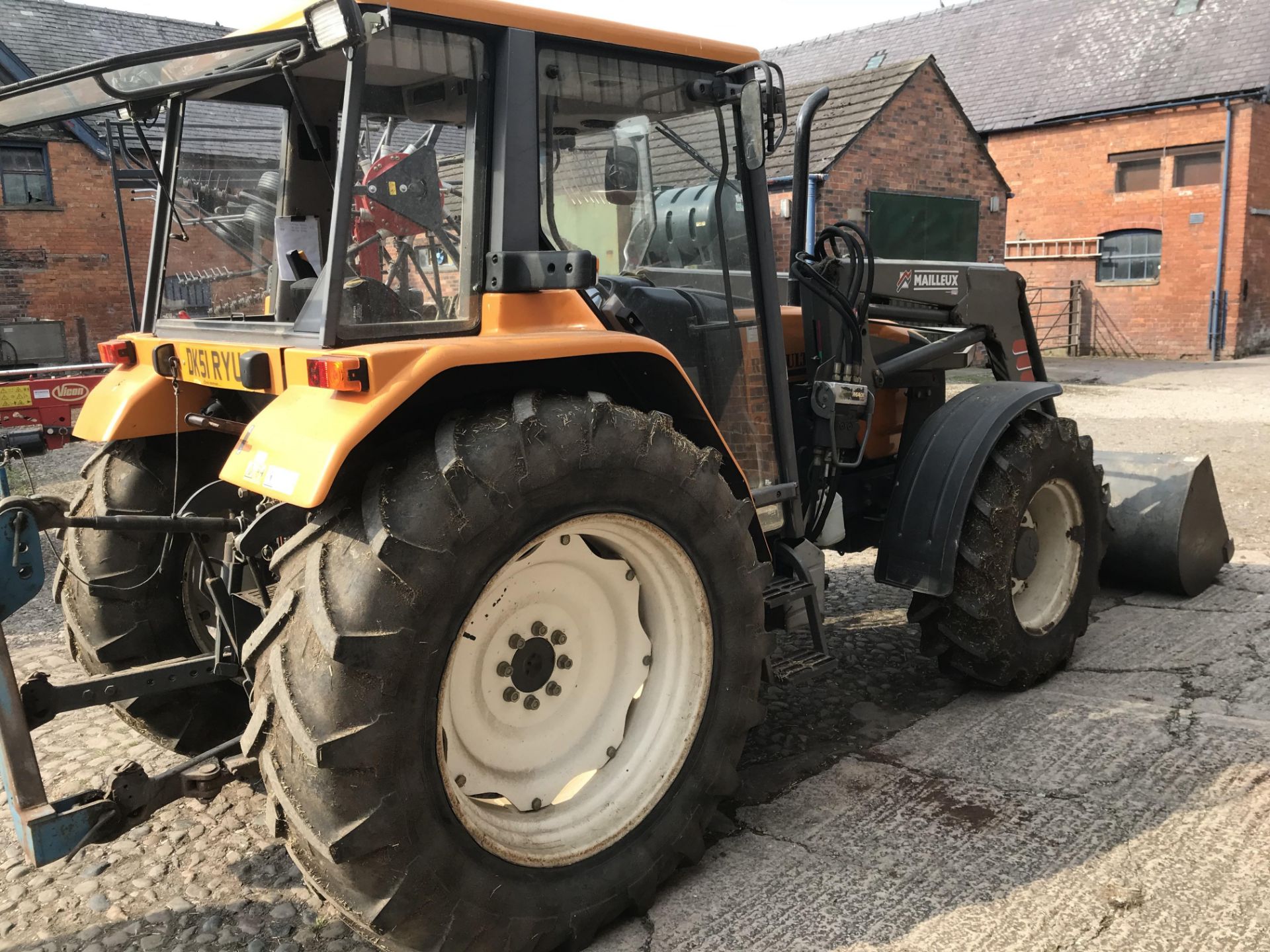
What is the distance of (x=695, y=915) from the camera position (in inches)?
A: 111

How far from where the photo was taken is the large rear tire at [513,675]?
7.48 feet

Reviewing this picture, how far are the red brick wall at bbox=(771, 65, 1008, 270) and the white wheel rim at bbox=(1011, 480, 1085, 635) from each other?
12.1m

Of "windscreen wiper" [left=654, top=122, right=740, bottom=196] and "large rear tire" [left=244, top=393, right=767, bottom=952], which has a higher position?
"windscreen wiper" [left=654, top=122, right=740, bottom=196]

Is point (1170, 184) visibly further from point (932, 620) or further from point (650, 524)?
point (650, 524)

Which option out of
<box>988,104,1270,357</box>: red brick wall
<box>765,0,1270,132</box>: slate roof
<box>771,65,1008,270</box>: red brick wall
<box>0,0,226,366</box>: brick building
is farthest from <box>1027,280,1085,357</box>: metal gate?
<box>0,0,226,366</box>: brick building

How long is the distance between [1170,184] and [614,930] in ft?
76.3

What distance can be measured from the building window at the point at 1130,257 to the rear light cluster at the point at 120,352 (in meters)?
22.9

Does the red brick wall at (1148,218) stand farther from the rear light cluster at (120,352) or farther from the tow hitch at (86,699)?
the tow hitch at (86,699)

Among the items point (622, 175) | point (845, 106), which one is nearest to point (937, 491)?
point (622, 175)

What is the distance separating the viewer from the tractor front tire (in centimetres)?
399

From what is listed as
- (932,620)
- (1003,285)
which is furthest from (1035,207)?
(932,620)

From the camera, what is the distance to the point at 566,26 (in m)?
2.87

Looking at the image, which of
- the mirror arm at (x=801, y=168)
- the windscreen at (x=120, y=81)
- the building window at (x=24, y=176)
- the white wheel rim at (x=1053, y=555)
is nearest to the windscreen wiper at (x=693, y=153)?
the mirror arm at (x=801, y=168)

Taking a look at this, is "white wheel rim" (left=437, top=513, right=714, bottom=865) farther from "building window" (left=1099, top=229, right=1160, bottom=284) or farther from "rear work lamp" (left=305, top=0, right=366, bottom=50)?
"building window" (left=1099, top=229, right=1160, bottom=284)
